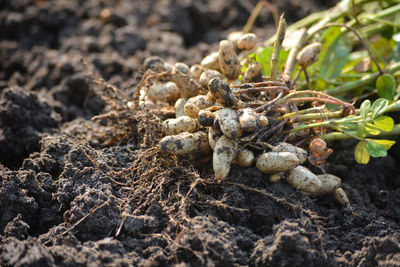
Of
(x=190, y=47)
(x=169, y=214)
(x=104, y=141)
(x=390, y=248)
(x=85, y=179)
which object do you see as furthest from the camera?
(x=190, y=47)

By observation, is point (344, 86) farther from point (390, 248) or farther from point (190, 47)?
point (190, 47)

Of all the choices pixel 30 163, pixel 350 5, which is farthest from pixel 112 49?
pixel 350 5

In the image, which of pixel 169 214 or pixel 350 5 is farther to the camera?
pixel 350 5

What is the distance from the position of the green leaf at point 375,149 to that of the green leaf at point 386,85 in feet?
1.37

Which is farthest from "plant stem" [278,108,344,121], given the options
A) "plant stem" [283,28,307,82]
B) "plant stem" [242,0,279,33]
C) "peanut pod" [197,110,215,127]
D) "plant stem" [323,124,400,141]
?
"plant stem" [242,0,279,33]

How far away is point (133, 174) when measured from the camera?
1443 mm

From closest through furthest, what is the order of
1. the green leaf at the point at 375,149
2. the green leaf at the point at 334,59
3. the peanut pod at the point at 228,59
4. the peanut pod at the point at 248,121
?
the peanut pod at the point at 248,121
the green leaf at the point at 375,149
the peanut pod at the point at 228,59
the green leaf at the point at 334,59

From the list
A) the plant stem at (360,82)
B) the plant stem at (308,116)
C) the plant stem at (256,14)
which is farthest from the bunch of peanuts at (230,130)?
the plant stem at (256,14)

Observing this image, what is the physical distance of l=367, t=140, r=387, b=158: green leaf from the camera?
4.63ft

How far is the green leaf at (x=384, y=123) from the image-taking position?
4.70 ft

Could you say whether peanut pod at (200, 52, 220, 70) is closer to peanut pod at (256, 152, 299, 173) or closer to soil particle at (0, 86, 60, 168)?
peanut pod at (256, 152, 299, 173)

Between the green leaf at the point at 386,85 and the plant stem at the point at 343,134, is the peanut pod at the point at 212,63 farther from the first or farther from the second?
the green leaf at the point at 386,85

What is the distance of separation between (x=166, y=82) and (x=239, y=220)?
0.82 metres

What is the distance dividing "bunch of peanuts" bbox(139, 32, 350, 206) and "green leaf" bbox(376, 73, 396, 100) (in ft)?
1.96
